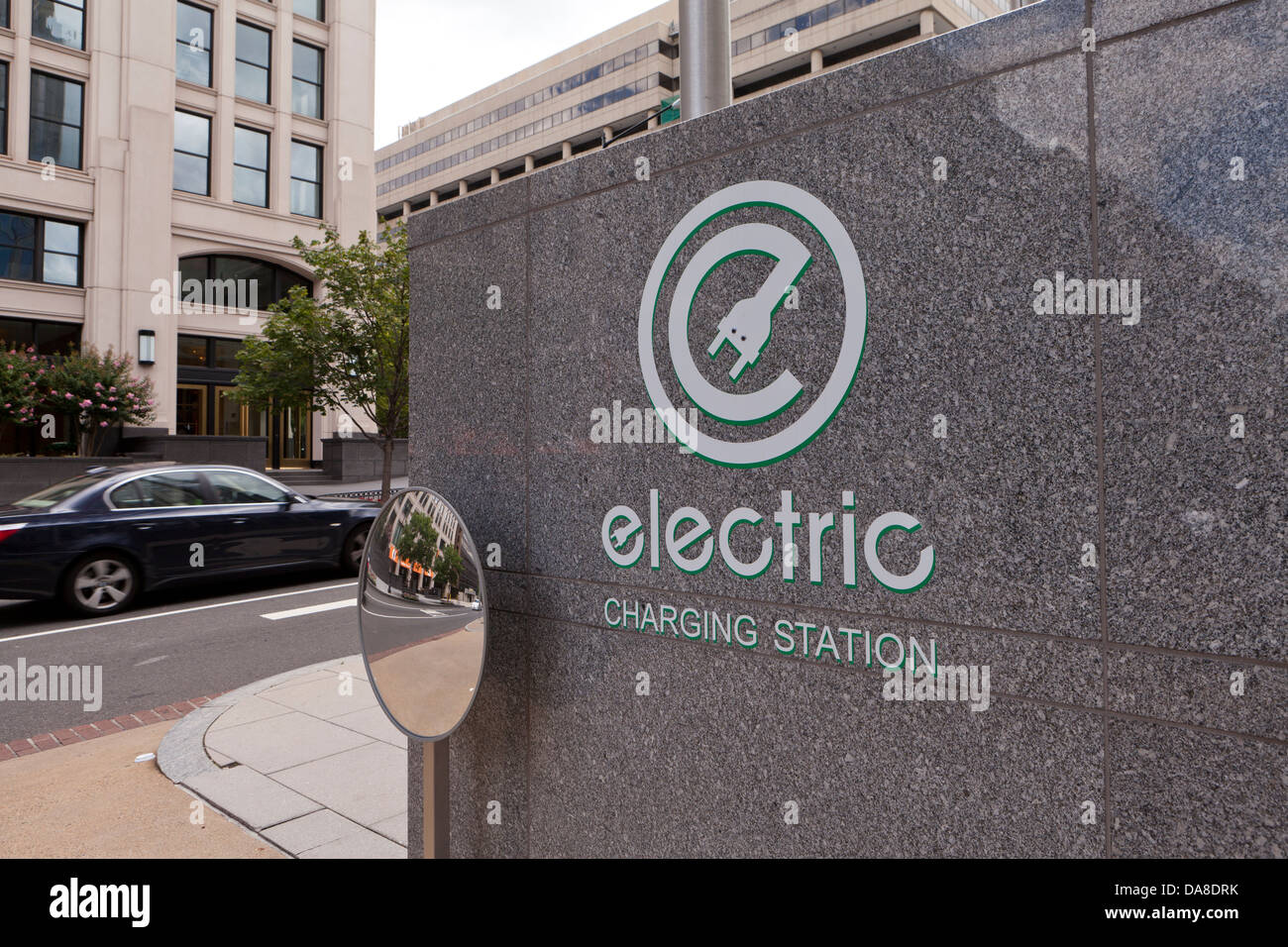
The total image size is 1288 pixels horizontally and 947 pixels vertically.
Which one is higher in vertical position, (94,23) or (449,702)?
(94,23)

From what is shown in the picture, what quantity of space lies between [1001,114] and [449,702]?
2.31 m

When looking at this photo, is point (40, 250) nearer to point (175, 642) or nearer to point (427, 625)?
point (175, 642)

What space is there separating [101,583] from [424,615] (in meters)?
8.35

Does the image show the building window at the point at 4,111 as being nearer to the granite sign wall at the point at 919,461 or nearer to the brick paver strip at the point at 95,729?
the brick paver strip at the point at 95,729

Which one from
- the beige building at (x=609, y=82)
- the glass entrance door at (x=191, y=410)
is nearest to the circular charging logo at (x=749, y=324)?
the glass entrance door at (x=191, y=410)

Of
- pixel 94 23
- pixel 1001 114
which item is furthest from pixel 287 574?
pixel 94 23

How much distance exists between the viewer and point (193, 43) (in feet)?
94.1

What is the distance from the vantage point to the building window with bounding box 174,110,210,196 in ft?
92.4

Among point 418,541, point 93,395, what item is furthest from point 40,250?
point 418,541

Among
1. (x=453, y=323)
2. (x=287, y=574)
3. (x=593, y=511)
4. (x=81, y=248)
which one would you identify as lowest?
(x=287, y=574)

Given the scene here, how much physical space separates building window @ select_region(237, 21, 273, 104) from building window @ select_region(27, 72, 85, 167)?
5093 mm

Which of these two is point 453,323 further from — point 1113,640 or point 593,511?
point 1113,640

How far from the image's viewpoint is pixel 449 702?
2.79 m
